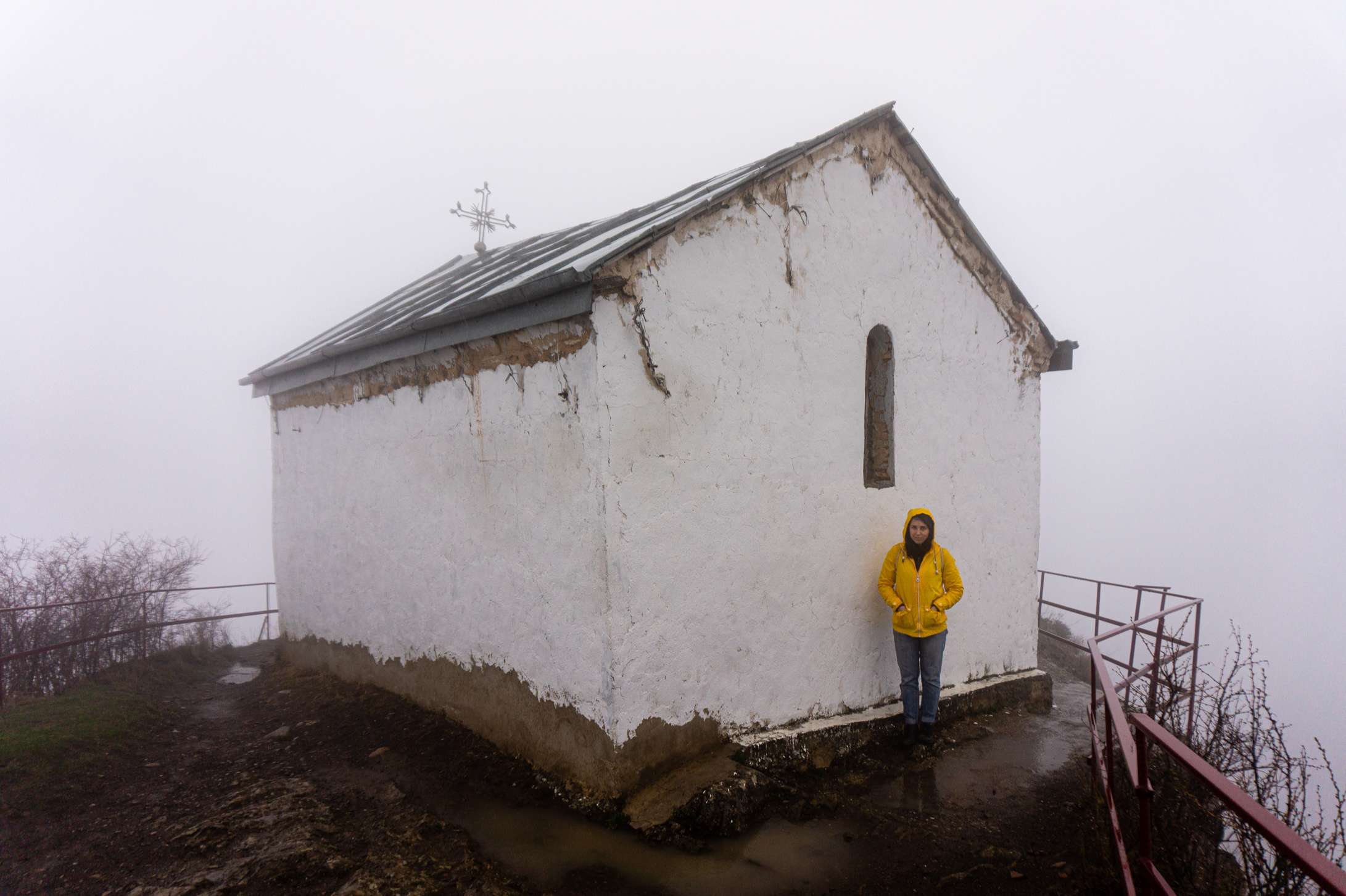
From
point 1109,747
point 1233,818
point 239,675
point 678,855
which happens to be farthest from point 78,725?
point 1233,818

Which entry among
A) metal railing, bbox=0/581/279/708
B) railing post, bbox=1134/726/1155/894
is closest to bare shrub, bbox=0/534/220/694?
metal railing, bbox=0/581/279/708

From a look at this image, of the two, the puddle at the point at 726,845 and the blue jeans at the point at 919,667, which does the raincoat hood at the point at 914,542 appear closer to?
the blue jeans at the point at 919,667

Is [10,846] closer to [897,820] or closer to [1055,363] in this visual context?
[897,820]

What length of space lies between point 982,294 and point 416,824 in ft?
21.6

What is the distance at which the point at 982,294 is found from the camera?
7.23 m

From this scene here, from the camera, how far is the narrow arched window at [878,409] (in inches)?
249

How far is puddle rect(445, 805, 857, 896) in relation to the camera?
407cm

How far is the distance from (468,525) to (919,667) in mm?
3749

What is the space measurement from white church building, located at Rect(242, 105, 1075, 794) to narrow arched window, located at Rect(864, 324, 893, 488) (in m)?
0.02

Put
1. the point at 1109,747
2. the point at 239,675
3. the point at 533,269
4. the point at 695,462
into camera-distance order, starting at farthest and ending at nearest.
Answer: the point at 239,675 → the point at 533,269 → the point at 695,462 → the point at 1109,747

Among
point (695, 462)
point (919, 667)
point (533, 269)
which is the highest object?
point (533, 269)

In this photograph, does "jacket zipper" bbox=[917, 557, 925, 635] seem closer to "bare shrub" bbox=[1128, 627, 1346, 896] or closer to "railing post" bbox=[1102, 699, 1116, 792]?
"bare shrub" bbox=[1128, 627, 1346, 896]

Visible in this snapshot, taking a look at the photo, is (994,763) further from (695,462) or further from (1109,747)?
(695,462)

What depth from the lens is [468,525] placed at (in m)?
5.93
